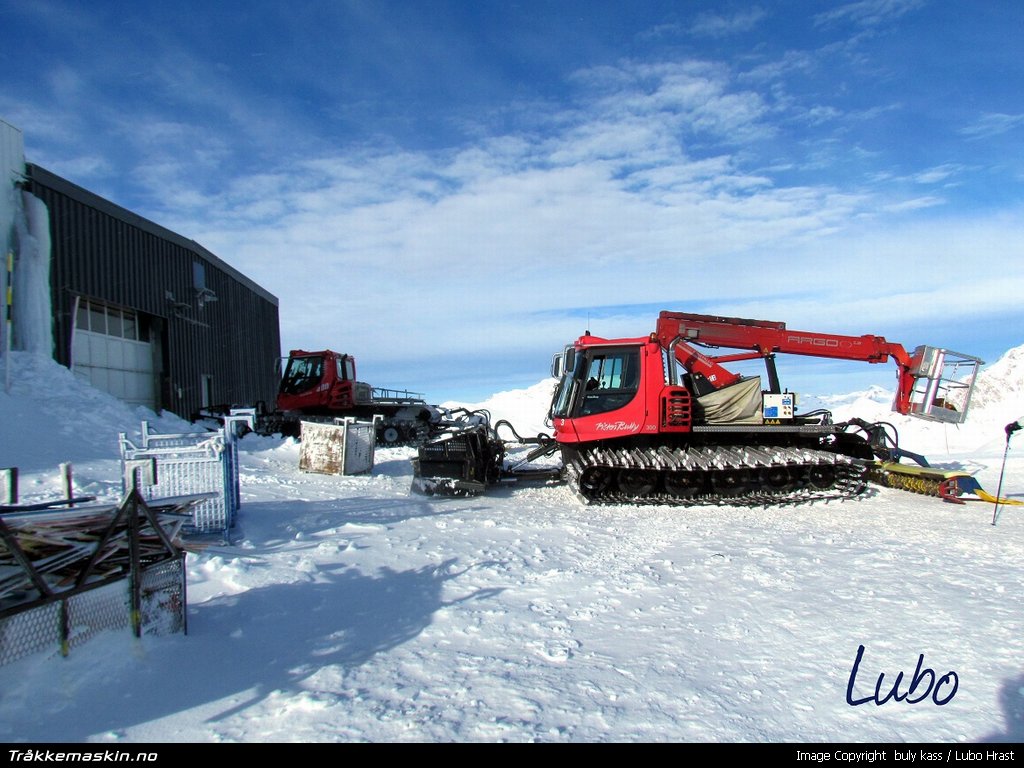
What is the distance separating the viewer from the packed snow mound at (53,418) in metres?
10.1

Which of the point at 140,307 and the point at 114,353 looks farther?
the point at 140,307

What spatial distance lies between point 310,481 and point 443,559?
5.59m

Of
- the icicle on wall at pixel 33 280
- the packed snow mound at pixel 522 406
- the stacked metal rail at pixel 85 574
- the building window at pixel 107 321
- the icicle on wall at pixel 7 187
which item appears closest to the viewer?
the stacked metal rail at pixel 85 574

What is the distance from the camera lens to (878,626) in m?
4.45

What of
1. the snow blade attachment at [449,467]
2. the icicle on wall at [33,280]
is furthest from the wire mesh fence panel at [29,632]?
the icicle on wall at [33,280]

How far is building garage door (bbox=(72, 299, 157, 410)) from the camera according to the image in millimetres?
16000

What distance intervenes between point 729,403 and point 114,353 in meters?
15.6

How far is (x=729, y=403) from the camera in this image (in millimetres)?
11219

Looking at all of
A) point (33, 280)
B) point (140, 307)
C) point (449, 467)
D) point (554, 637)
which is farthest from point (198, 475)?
point (140, 307)

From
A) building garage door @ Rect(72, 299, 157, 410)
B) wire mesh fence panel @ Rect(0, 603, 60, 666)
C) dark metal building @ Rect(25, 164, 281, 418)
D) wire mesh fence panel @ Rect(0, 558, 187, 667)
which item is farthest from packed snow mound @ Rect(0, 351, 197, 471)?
wire mesh fence panel @ Rect(0, 603, 60, 666)

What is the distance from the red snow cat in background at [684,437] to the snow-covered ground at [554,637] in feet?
6.25

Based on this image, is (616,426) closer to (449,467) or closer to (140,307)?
(449,467)

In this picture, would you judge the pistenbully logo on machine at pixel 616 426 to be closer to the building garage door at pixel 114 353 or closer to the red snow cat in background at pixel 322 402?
the red snow cat in background at pixel 322 402
